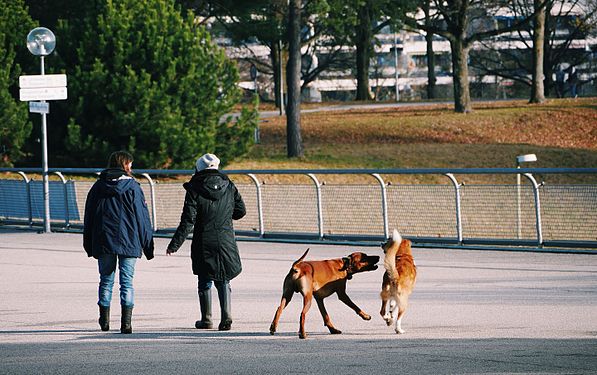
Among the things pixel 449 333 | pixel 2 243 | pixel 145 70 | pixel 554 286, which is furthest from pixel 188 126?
pixel 449 333

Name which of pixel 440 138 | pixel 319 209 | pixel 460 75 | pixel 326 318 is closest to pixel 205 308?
pixel 326 318

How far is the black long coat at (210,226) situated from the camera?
10852 mm

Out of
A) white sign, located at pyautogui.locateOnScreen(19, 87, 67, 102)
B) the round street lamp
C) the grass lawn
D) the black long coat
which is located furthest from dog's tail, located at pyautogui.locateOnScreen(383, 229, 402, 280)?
the grass lawn

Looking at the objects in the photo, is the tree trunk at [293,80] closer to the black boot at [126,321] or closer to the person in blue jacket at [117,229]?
the person in blue jacket at [117,229]

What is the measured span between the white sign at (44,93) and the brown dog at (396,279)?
43.2ft

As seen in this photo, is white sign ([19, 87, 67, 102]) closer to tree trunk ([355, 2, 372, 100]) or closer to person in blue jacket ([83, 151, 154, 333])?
person in blue jacket ([83, 151, 154, 333])

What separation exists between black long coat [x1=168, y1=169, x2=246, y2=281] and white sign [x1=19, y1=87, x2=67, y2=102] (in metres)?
12.0

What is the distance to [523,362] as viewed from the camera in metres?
8.71

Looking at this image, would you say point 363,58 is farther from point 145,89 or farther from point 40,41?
point 40,41

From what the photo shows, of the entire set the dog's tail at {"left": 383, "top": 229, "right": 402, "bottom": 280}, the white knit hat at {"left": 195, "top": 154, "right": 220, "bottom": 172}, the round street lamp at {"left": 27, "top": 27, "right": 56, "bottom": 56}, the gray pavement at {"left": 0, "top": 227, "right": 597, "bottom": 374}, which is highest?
the round street lamp at {"left": 27, "top": 27, "right": 56, "bottom": 56}

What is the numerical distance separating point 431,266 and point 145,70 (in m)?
18.1

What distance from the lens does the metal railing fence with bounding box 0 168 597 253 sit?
17688 millimetres

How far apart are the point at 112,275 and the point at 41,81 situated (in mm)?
11971

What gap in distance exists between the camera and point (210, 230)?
10.9m
